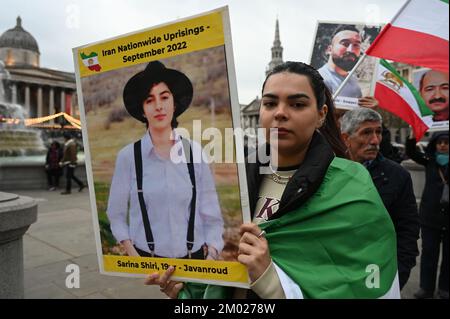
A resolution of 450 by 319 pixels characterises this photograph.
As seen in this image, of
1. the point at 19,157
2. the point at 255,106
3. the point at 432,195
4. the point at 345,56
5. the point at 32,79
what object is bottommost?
the point at 432,195

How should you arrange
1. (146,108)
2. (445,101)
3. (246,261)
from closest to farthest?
(246,261), (146,108), (445,101)

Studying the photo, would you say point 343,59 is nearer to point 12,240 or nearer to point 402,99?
point 402,99

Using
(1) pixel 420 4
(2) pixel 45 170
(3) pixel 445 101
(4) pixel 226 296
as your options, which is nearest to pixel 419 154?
(3) pixel 445 101

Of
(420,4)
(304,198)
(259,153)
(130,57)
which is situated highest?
(420,4)

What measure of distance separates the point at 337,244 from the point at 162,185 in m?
0.73

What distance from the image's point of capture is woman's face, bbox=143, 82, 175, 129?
147 cm

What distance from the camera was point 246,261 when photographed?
1.29 m

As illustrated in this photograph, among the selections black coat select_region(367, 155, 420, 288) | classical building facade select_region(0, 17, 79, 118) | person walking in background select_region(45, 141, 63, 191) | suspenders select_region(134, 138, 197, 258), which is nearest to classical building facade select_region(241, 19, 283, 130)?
classical building facade select_region(0, 17, 79, 118)

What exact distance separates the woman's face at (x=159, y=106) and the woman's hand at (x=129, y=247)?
516 mm

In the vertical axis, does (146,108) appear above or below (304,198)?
above

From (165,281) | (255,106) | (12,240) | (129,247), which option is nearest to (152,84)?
(129,247)

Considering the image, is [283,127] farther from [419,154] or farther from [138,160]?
[419,154]

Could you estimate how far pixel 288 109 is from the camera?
1474mm
